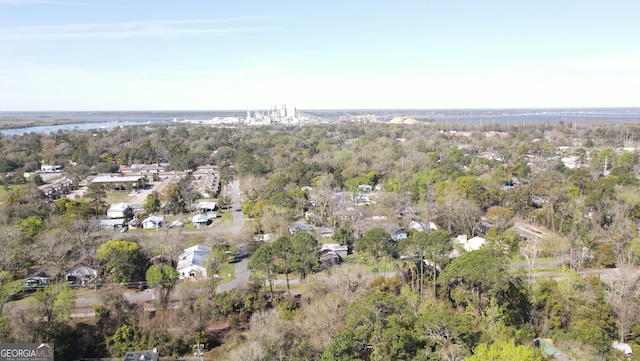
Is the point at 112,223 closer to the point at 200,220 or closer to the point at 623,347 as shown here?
the point at 200,220

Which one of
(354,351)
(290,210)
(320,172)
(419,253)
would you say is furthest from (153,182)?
(354,351)

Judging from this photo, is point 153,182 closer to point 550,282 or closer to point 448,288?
point 448,288

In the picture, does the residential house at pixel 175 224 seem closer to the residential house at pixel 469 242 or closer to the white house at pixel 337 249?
the white house at pixel 337 249

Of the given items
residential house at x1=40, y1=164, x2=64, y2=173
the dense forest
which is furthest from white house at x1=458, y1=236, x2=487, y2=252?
residential house at x1=40, y1=164, x2=64, y2=173

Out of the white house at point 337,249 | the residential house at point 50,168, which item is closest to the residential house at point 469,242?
the white house at point 337,249

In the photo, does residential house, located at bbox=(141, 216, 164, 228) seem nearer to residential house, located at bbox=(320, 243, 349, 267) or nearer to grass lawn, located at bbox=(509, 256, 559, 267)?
residential house, located at bbox=(320, 243, 349, 267)

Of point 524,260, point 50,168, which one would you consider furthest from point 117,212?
point 50,168
